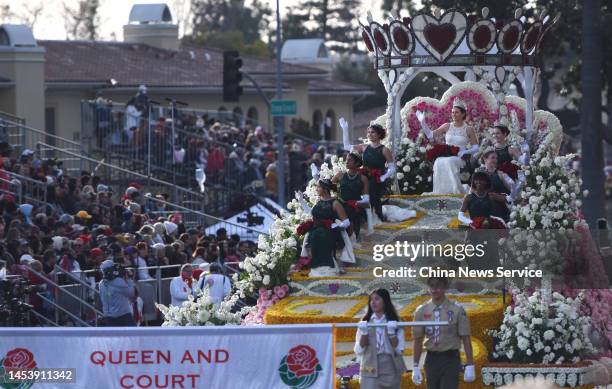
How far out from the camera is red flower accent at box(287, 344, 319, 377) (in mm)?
13930

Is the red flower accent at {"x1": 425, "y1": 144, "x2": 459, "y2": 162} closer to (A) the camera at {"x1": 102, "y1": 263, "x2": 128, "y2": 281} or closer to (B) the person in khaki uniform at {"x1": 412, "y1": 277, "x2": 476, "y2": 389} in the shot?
(A) the camera at {"x1": 102, "y1": 263, "x2": 128, "y2": 281}

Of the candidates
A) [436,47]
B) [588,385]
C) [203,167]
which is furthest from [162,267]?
[203,167]

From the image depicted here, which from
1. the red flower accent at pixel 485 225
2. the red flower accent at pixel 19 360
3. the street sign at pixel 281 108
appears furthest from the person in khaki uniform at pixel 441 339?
the street sign at pixel 281 108

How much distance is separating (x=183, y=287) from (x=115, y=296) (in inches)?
49.3

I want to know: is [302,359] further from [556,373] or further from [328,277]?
[328,277]

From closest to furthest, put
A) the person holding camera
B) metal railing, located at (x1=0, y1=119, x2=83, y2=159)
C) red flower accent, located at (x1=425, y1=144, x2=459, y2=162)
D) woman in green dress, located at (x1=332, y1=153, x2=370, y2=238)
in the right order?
the person holding camera
woman in green dress, located at (x1=332, y1=153, x2=370, y2=238)
red flower accent, located at (x1=425, y1=144, x2=459, y2=162)
metal railing, located at (x1=0, y1=119, x2=83, y2=159)

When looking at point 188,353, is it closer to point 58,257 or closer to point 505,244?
point 505,244

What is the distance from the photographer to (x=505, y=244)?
1972 centimetres

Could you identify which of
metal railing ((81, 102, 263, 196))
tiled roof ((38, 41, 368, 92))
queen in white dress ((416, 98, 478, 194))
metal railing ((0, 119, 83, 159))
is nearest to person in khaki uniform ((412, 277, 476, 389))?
queen in white dress ((416, 98, 478, 194))

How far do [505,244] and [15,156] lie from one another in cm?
1280

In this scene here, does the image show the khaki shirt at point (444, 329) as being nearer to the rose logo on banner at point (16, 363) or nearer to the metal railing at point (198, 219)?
the rose logo on banner at point (16, 363)

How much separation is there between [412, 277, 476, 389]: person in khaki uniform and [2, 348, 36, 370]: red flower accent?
10.9 ft

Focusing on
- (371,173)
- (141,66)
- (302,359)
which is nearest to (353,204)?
(371,173)

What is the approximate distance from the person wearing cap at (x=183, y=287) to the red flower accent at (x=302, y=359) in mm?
7023
